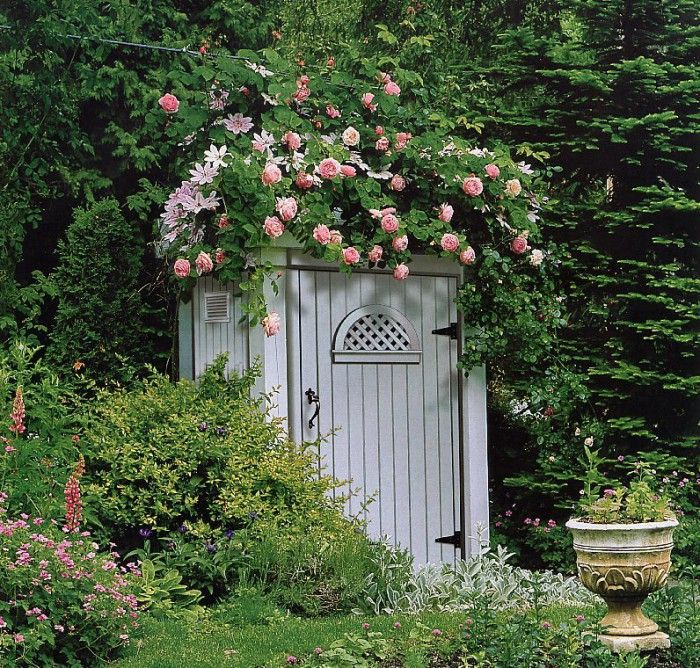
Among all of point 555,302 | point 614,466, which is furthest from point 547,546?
point 555,302

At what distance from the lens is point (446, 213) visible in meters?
7.39

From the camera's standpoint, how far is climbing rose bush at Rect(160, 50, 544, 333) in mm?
6875

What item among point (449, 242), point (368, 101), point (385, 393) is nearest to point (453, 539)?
point (385, 393)

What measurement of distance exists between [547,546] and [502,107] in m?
3.42

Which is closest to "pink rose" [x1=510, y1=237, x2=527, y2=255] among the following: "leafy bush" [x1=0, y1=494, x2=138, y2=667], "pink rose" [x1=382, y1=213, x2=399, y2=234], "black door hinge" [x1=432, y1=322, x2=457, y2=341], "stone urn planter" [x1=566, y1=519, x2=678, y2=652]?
"black door hinge" [x1=432, y1=322, x2=457, y2=341]

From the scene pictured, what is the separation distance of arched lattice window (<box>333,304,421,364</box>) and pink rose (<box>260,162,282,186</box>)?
1.10 metres

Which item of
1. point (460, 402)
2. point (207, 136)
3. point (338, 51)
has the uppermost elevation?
point (338, 51)

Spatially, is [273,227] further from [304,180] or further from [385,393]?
[385,393]

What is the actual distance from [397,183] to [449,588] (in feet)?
8.78

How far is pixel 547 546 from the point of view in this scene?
812 centimetres

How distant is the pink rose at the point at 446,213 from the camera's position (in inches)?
291

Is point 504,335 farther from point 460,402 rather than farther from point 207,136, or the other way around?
point 207,136

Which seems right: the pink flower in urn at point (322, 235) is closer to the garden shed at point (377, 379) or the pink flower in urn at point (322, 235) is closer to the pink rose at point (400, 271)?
the garden shed at point (377, 379)

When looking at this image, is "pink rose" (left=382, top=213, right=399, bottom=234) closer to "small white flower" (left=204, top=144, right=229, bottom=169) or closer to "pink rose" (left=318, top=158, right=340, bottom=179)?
"pink rose" (left=318, top=158, right=340, bottom=179)
